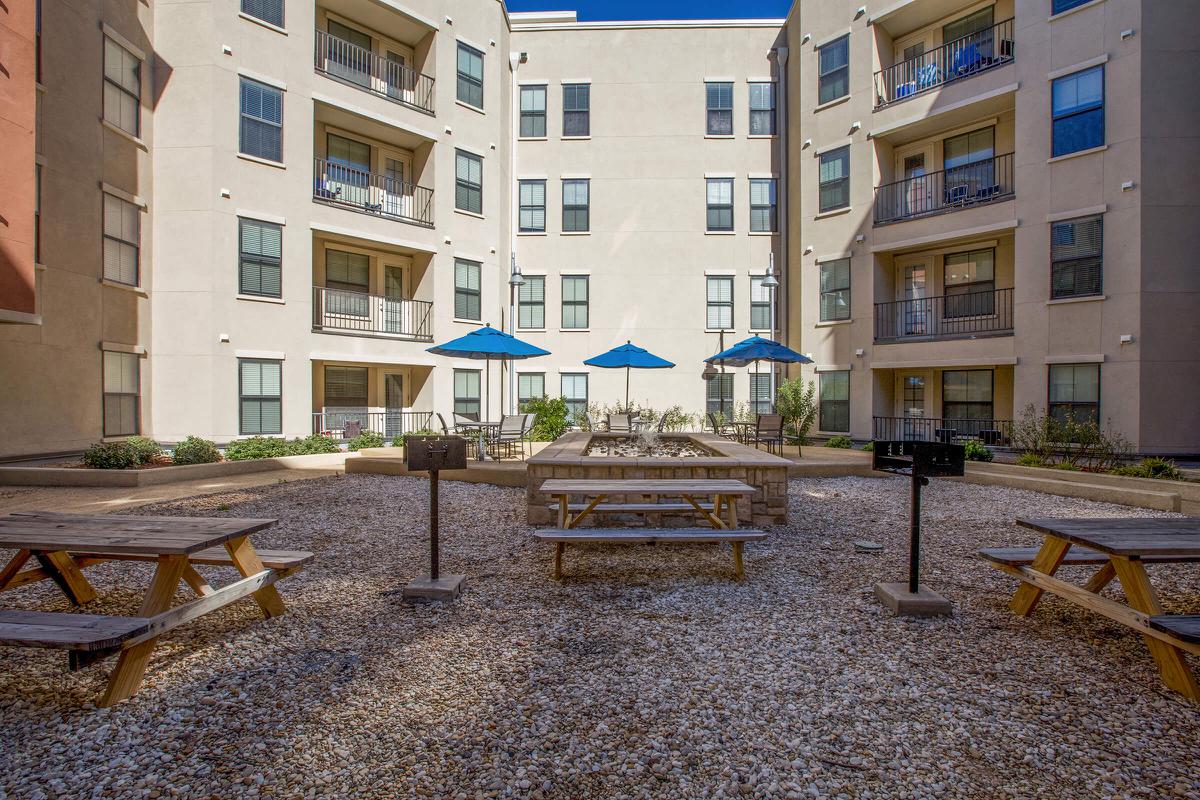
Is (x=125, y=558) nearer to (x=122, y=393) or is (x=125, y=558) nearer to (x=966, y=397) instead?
(x=122, y=393)

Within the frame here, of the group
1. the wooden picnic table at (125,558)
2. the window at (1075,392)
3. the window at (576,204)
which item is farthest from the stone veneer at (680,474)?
the window at (576,204)

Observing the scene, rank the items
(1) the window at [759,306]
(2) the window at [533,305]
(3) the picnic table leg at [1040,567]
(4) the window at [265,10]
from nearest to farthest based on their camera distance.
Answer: (3) the picnic table leg at [1040,567] < (4) the window at [265,10] < (1) the window at [759,306] < (2) the window at [533,305]

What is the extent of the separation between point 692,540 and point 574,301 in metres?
15.9

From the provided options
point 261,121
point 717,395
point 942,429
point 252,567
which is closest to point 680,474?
point 252,567

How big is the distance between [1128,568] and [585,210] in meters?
18.6

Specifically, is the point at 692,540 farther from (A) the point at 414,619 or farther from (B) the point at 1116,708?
(B) the point at 1116,708

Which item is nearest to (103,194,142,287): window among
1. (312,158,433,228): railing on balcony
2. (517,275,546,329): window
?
(312,158,433,228): railing on balcony

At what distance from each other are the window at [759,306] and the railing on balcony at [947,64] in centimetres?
621

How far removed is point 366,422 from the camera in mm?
16891

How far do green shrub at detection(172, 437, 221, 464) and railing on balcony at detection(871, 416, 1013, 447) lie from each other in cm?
1658

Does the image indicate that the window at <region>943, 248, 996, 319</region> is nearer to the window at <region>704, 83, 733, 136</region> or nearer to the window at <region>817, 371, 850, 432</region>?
the window at <region>817, 371, 850, 432</region>

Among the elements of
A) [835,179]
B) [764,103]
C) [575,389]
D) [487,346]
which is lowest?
[575,389]

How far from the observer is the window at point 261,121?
564 inches

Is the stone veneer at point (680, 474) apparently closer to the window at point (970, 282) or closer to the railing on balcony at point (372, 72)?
the window at point (970, 282)
